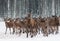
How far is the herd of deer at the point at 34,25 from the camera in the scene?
11906 mm

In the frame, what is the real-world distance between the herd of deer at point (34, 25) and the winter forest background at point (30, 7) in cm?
1218

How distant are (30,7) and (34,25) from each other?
14.5 metres

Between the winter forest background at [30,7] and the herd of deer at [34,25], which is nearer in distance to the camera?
the herd of deer at [34,25]

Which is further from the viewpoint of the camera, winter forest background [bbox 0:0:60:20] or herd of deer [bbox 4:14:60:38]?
winter forest background [bbox 0:0:60:20]

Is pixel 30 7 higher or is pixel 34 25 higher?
pixel 34 25

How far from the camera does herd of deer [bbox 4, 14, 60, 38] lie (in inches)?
469

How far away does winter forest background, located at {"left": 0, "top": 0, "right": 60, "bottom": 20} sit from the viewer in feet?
84.6

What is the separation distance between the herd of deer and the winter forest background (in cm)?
1218

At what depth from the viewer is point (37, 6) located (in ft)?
88.3

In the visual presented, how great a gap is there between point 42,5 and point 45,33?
584 inches

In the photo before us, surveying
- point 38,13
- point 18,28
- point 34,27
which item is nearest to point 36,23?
point 34,27

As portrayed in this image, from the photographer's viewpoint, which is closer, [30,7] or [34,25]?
[34,25]

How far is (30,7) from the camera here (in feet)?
86.6

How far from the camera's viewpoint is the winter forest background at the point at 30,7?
25781mm
